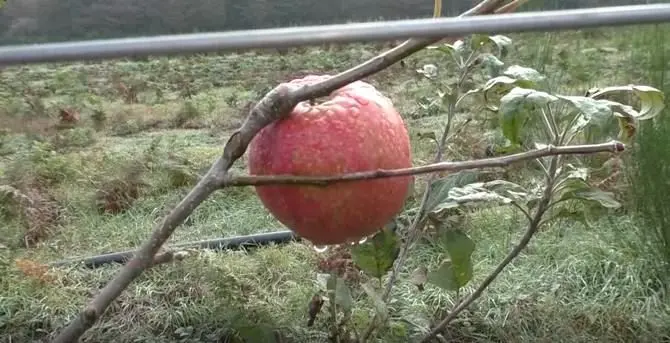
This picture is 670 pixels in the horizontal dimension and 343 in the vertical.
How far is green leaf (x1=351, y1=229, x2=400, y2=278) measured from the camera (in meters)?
1.08

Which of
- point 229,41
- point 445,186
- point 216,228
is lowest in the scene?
point 216,228

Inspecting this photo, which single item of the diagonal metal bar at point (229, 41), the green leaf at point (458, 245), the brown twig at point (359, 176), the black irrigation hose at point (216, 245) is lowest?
the black irrigation hose at point (216, 245)

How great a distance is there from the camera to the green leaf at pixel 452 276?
44.4 inches

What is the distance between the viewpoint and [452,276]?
1.15 meters

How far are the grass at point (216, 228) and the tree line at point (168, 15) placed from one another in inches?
9.3

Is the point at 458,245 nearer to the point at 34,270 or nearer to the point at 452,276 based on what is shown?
the point at 452,276

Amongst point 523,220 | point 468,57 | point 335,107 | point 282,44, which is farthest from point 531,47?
point 282,44

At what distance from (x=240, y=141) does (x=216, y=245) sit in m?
1.04

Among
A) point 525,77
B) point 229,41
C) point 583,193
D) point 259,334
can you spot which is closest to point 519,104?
point 525,77

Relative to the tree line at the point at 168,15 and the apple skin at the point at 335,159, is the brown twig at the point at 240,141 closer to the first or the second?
the apple skin at the point at 335,159

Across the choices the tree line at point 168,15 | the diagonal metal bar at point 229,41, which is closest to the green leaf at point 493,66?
the tree line at point 168,15

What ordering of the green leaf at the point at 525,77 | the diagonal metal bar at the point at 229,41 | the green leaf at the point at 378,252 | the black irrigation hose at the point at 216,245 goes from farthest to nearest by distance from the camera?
the black irrigation hose at the point at 216,245
the green leaf at the point at 378,252
the green leaf at the point at 525,77
the diagonal metal bar at the point at 229,41

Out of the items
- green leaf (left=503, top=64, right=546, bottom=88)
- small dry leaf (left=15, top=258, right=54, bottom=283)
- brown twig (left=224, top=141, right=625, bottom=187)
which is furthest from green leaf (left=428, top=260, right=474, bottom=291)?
small dry leaf (left=15, top=258, right=54, bottom=283)

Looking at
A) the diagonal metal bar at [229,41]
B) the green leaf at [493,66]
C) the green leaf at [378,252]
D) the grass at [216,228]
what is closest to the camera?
the diagonal metal bar at [229,41]
